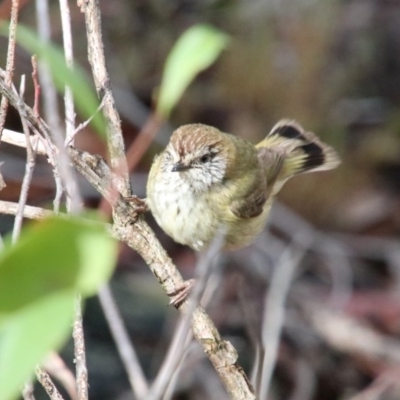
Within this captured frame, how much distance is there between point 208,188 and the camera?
3.31 metres

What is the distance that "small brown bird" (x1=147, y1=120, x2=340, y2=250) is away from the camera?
3133 mm

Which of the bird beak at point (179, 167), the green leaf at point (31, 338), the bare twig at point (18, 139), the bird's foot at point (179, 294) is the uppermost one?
the bird beak at point (179, 167)

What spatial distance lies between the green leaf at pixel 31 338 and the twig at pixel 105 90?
1303 mm

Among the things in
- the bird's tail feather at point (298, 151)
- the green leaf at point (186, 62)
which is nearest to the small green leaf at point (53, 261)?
the green leaf at point (186, 62)

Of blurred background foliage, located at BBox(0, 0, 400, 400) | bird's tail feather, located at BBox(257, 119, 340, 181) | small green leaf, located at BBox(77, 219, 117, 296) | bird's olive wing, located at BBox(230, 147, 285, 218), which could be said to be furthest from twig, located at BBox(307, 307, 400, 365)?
A: small green leaf, located at BBox(77, 219, 117, 296)

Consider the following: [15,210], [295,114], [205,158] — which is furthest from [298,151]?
[15,210]

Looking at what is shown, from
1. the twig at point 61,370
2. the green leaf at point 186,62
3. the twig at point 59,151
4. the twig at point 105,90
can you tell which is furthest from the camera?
the twig at point 105,90

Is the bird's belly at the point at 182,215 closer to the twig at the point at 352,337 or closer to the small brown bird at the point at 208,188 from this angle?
the small brown bird at the point at 208,188

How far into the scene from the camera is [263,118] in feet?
19.7

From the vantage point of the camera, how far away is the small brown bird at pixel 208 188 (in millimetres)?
3133

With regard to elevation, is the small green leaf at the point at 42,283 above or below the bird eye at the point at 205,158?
below

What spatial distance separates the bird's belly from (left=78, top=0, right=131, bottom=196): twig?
3.46 ft

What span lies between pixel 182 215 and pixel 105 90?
3.79ft

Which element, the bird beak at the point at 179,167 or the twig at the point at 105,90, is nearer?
the twig at the point at 105,90
